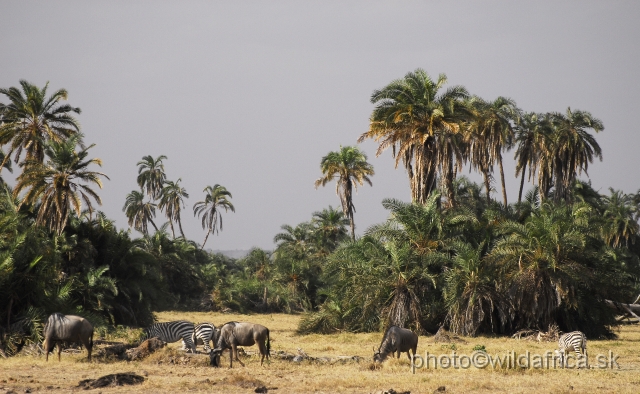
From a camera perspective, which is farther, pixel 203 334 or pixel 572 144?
pixel 572 144

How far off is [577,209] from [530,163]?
20.5m

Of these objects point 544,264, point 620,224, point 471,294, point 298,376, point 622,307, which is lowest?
point 298,376

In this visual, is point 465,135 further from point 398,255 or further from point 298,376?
point 298,376

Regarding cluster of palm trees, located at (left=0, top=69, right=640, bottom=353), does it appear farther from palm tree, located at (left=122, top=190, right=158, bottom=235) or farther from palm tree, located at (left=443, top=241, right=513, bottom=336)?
palm tree, located at (left=122, top=190, right=158, bottom=235)

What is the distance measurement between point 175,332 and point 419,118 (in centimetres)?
1910

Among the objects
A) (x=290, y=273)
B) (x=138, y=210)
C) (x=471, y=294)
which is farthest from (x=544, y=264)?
(x=138, y=210)

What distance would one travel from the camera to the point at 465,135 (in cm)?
4619

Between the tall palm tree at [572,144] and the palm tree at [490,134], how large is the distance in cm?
368

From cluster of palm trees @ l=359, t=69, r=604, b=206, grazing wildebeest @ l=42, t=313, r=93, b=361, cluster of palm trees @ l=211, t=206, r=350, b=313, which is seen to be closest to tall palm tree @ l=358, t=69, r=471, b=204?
cluster of palm trees @ l=359, t=69, r=604, b=206

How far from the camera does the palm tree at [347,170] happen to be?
60.6 meters

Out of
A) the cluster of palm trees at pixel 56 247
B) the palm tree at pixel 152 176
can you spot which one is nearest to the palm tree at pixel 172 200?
the palm tree at pixel 152 176

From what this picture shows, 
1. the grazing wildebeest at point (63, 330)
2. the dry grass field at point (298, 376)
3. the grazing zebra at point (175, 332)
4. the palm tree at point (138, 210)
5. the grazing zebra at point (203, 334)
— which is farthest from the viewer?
the palm tree at point (138, 210)

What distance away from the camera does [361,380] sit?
55.2ft

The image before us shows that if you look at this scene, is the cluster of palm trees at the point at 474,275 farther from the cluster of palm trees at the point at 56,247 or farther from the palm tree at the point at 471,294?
the cluster of palm trees at the point at 56,247
